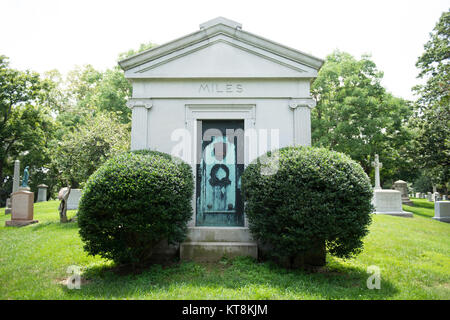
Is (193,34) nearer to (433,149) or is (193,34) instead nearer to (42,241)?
(42,241)

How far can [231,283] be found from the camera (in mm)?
4758

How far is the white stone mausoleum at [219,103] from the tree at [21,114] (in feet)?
71.8

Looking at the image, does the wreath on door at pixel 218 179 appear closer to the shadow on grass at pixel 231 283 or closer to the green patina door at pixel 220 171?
the green patina door at pixel 220 171

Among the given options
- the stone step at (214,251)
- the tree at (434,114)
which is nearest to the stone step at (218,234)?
the stone step at (214,251)

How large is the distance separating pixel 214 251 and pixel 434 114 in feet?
58.7

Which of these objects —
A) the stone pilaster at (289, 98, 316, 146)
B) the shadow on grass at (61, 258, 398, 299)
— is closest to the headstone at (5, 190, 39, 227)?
the shadow on grass at (61, 258, 398, 299)

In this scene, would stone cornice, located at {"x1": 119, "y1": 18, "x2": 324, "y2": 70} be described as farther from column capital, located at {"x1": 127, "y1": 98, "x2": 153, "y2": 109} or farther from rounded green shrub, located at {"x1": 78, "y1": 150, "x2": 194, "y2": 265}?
rounded green shrub, located at {"x1": 78, "y1": 150, "x2": 194, "y2": 265}

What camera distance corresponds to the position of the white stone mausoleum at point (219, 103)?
23.1ft

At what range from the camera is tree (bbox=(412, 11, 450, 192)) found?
57.8 ft

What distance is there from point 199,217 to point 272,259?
6.49 feet

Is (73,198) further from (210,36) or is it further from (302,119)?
(302,119)

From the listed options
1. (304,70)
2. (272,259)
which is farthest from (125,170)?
(304,70)

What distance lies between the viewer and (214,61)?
725cm

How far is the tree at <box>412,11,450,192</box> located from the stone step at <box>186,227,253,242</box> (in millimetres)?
16415
